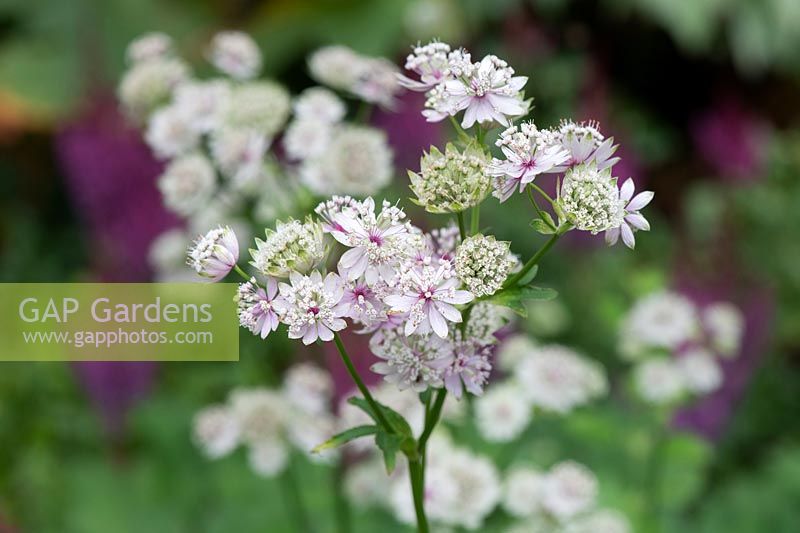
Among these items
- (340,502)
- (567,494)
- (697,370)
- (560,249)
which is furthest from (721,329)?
(560,249)

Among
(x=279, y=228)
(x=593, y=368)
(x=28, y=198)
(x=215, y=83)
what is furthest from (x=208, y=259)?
(x=28, y=198)

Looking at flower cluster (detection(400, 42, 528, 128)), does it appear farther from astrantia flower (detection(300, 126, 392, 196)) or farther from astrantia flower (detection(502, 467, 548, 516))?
astrantia flower (detection(502, 467, 548, 516))

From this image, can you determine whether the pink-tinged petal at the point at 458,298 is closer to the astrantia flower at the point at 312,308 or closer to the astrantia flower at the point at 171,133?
the astrantia flower at the point at 312,308

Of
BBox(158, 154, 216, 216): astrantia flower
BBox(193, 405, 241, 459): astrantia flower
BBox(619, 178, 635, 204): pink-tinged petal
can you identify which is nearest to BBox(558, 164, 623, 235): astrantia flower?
BBox(619, 178, 635, 204): pink-tinged petal

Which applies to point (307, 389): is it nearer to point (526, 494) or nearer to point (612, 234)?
point (526, 494)

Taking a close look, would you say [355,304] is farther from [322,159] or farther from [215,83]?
[215,83]
